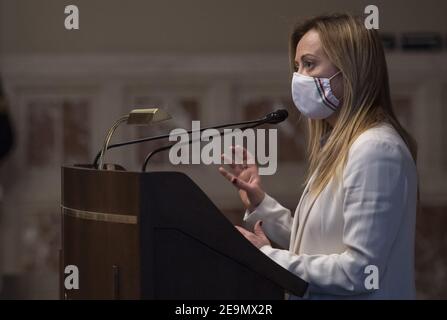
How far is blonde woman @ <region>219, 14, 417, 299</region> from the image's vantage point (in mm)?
2195

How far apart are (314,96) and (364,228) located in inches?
15.4

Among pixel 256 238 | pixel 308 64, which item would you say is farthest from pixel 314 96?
pixel 256 238

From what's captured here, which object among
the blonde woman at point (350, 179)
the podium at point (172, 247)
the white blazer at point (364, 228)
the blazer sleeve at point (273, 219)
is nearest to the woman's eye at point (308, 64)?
the blonde woman at point (350, 179)

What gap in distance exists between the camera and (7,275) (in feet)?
17.2

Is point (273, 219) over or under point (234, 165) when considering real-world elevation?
under

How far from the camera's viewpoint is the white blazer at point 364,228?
2.19m

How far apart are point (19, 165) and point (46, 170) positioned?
147 millimetres

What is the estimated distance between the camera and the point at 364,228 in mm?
2184

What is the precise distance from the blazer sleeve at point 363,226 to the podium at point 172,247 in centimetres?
13

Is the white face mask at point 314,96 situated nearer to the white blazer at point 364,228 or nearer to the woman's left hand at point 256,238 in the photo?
the white blazer at point 364,228

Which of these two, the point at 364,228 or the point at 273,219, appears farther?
the point at 273,219

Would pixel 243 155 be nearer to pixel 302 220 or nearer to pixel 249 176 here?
pixel 249 176
